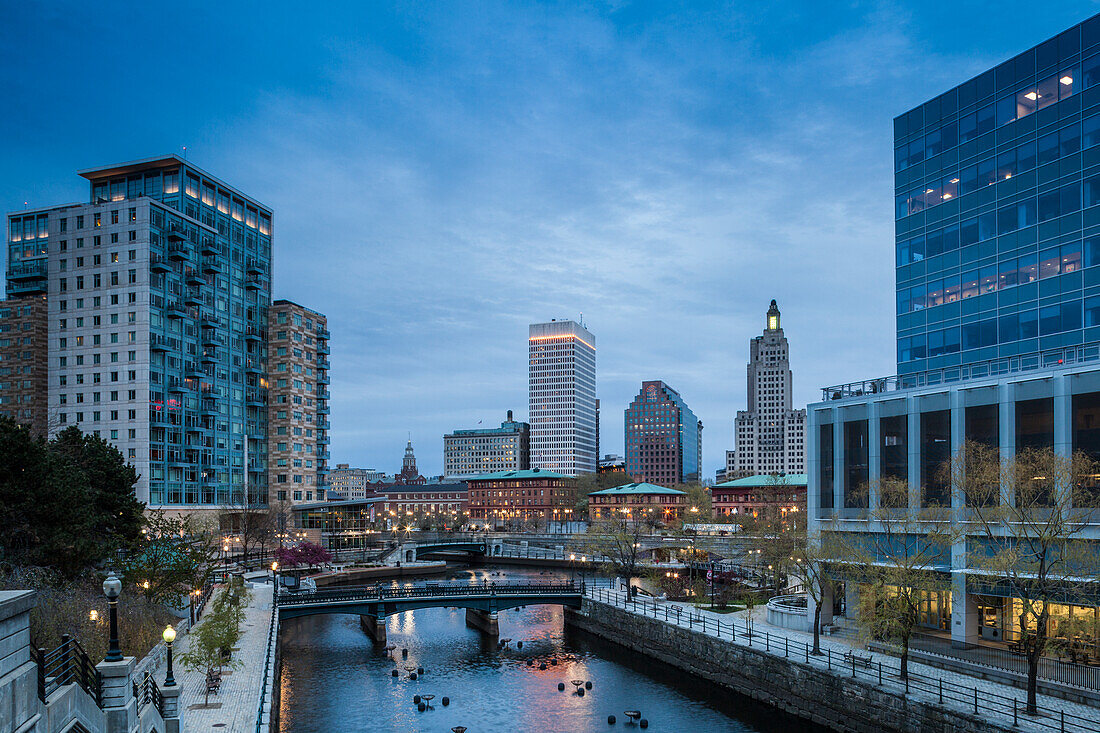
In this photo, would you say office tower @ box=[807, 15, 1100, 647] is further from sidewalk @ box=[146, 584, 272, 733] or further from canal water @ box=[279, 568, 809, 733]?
sidewalk @ box=[146, 584, 272, 733]

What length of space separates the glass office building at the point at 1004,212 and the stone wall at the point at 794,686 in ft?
85.6

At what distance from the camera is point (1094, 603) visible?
37.8 m

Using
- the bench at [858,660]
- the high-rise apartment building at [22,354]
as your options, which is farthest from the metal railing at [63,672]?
the high-rise apartment building at [22,354]

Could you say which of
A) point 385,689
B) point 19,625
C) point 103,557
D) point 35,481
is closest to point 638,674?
point 385,689

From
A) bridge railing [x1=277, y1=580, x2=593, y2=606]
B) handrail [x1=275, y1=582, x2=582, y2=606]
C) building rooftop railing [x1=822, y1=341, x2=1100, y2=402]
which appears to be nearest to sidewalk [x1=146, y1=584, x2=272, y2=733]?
bridge railing [x1=277, y1=580, x2=593, y2=606]

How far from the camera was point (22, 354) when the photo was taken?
373 feet

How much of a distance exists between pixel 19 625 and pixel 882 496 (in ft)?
151

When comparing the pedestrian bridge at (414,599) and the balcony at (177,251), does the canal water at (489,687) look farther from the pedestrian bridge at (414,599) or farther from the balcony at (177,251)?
the balcony at (177,251)

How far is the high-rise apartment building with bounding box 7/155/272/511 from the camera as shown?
10600cm

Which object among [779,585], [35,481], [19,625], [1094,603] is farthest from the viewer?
[779,585]

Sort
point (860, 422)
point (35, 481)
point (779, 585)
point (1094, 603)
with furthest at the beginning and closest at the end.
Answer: point (779, 585) < point (860, 422) < point (35, 481) < point (1094, 603)

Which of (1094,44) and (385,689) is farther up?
(1094,44)

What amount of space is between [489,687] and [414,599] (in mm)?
18729

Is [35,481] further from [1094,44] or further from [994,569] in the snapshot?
[1094,44]
